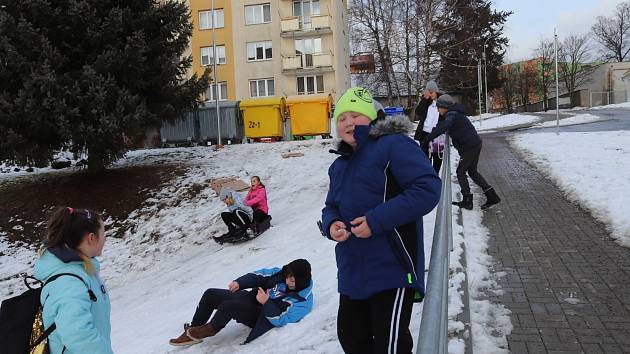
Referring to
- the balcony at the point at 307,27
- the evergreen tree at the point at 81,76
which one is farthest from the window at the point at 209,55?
the evergreen tree at the point at 81,76

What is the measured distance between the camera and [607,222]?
7.12 meters

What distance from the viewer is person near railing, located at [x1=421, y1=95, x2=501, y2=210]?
7.89 m

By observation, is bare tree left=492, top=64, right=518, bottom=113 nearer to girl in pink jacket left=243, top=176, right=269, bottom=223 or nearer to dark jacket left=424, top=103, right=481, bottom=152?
girl in pink jacket left=243, top=176, right=269, bottom=223

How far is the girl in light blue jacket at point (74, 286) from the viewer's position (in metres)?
2.71

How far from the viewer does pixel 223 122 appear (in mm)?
24125

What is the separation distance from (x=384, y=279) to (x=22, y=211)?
14196 mm

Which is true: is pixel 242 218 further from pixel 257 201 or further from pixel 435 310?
pixel 435 310

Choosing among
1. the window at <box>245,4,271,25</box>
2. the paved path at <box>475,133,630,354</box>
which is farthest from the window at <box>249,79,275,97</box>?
the paved path at <box>475,133,630,354</box>

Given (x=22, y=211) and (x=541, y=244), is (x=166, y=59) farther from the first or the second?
(x=541, y=244)

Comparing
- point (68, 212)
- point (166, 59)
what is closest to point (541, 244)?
point (68, 212)

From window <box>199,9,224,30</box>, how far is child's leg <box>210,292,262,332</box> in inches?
1437

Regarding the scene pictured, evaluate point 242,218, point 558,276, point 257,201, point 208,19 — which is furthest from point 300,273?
point 208,19

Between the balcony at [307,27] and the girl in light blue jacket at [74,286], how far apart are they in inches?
1443

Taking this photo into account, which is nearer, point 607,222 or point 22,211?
point 607,222
